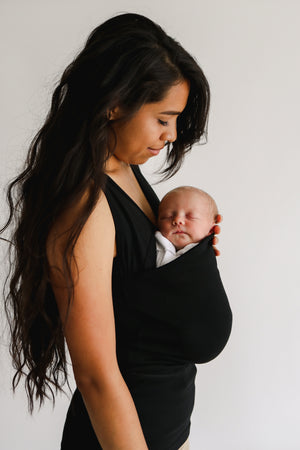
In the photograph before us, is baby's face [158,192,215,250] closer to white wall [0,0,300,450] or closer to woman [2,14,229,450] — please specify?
woman [2,14,229,450]

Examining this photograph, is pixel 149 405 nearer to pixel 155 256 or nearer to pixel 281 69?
pixel 155 256

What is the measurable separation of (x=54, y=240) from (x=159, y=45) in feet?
1.64

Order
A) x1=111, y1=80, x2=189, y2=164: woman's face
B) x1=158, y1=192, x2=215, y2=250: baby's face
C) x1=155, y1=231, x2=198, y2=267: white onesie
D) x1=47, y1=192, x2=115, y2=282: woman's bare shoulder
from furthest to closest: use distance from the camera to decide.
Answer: x1=158, y1=192, x2=215, y2=250: baby's face → x1=155, y1=231, x2=198, y2=267: white onesie → x1=111, y1=80, x2=189, y2=164: woman's face → x1=47, y1=192, x2=115, y2=282: woman's bare shoulder

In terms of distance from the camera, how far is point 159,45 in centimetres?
112

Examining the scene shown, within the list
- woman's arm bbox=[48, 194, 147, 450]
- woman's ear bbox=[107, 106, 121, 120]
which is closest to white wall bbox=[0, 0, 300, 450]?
woman's ear bbox=[107, 106, 121, 120]

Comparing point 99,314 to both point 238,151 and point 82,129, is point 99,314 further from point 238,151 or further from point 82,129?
point 238,151

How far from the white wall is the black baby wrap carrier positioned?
3.19 ft

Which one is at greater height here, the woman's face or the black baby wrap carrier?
the woman's face

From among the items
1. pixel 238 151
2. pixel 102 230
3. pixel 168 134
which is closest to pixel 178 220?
pixel 168 134

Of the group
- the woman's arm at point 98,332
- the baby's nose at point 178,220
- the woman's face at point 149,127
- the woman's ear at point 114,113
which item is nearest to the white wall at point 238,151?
the baby's nose at point 178,220

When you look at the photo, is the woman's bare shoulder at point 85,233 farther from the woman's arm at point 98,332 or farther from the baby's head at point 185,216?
the baby's head at point 185,216

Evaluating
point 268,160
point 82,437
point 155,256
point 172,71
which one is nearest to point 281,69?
point 268,160

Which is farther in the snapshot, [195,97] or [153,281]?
[195,97]

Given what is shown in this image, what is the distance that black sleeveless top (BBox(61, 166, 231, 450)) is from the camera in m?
1.16
